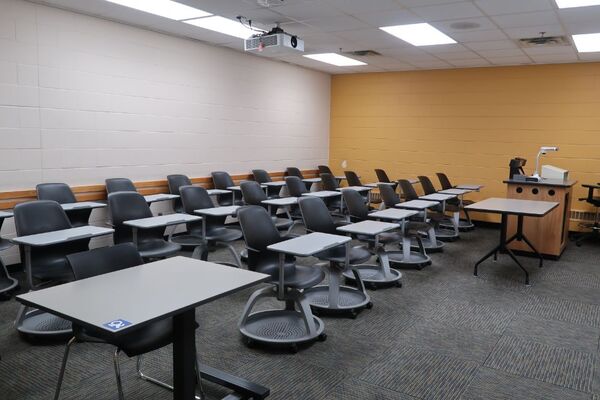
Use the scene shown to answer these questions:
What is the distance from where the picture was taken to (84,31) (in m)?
5.47

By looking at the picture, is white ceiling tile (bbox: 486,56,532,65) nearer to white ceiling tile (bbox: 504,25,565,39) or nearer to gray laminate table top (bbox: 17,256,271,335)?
white ceiling tile (bbox: 504,25,565,39)

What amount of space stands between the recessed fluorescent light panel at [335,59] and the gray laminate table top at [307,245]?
192 inches

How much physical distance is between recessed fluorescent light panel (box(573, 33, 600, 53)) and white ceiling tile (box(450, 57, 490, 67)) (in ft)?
4.75

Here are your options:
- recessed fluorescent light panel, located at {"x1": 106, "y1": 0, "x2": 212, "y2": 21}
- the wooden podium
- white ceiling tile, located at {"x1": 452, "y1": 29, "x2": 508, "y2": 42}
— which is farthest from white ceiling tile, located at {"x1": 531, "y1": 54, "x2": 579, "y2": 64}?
recessed fluorescent light panel, located at {"x1": 106, "y1": 0, "x2": 212, "y2": 21}

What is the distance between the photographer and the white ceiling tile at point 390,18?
5.17 meters

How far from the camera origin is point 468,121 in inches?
333

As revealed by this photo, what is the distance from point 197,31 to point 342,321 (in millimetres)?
4350

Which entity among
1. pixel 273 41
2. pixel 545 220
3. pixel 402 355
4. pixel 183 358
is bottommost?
pixel 402 355

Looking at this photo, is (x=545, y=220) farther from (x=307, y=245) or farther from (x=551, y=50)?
(x=307, y=245)

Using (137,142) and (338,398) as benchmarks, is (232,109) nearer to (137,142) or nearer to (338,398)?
(137,142)

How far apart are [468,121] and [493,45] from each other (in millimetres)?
2089

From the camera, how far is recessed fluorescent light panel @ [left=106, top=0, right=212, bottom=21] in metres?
5.08

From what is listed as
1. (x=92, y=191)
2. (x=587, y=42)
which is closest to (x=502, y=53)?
(x=587, y=42)

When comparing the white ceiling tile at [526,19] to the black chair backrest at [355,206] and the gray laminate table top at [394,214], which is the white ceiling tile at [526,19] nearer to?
the gray laminate table top at [394,214]
